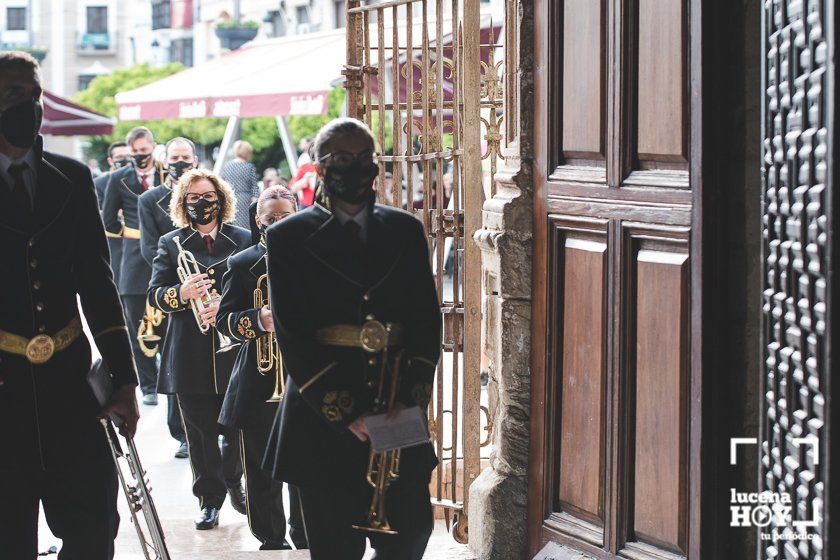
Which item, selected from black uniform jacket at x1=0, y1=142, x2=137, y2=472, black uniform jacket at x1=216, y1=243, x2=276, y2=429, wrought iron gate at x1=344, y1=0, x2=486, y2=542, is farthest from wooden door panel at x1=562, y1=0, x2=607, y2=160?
black uniform jacket at x1=0, y1=142, x2=137, y2=472

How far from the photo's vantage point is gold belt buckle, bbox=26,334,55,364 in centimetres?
430

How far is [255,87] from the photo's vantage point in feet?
60.5

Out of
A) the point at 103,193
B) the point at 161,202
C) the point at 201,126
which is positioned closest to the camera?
the point at 161,202

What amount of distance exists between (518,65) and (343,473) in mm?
2134

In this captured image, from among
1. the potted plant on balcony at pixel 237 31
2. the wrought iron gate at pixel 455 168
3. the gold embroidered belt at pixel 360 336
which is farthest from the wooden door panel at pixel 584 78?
the potted plant on balcony at pixel 237 31

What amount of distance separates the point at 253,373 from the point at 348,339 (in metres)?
2.34

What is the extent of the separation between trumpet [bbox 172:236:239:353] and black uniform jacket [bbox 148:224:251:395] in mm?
24

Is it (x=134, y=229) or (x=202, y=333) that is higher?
(x=134, y=229)

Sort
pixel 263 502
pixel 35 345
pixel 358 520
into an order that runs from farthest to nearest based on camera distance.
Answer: pixel 263 502 → pixel 358 520 → pixel 35 345

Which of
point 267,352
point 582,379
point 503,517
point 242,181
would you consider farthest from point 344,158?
point 242,181

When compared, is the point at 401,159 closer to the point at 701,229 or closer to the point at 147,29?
the point at 701,229

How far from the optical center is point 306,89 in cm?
1714

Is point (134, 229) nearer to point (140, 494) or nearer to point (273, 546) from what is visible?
point (273, 546)

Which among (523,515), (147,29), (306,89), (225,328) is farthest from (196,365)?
(147,29)
